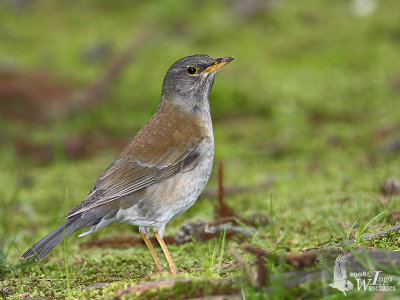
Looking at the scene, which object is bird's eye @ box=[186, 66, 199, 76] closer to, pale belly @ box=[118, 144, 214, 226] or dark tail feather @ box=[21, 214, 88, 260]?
pale belly @ box=[118, 144, 214, 226]

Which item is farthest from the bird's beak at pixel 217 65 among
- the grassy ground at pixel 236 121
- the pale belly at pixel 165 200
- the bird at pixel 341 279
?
the bird at pixel 341 279

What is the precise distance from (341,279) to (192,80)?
11.6ft

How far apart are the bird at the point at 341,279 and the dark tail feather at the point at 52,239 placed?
2.35 metres

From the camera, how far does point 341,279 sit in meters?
3.79

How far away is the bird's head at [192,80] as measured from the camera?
6699 mm

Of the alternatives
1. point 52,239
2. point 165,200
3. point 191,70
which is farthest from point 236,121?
point 52,239

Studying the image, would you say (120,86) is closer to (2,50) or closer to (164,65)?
(164,65)

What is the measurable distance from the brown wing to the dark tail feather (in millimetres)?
245

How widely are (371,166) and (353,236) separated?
4.69 m

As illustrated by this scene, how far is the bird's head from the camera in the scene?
22.0 ft

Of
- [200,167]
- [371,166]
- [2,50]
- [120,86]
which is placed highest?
[2,50]

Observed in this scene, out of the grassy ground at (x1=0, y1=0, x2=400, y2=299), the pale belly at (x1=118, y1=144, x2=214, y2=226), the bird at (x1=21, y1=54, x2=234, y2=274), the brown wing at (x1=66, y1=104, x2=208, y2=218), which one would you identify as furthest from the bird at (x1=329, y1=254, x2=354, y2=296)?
the brown wing at (x1=66, y1=104, x2=208, y2=218)

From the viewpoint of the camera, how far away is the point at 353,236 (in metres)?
5.41

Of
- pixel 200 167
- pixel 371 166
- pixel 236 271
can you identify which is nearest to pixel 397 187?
pixel 371 166
